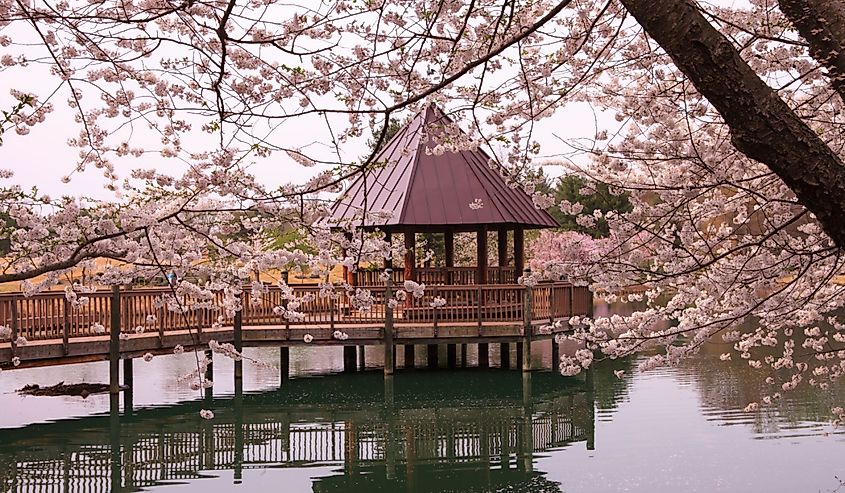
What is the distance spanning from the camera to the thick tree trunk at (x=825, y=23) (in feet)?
11.2

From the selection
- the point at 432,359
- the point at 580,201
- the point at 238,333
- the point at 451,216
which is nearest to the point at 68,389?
the point at 238,333

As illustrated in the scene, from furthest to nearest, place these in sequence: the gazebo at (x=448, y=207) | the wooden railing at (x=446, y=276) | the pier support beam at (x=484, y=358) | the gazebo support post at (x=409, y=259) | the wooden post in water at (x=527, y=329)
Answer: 1. the pier support beam at (x=484, y=358)
2. the wooden railing at (x=446, y=276)
3. the gazebo at (x=448, y=207)
4. the gazebo support post at (x=409, y=259)
5. the wooden post in water at (x=527, y=329)

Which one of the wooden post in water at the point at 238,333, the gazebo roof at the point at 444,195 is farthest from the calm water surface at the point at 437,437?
the gazebo roof at the point at 444,195

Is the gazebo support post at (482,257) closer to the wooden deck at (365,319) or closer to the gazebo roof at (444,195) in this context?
the gazebo roof at (444,195)

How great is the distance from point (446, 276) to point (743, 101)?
60.7 ft

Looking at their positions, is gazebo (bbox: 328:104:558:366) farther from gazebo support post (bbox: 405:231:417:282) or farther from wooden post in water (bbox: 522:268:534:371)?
wooden post in water (bbox: 522:268:534:371)

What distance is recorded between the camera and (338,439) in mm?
15805

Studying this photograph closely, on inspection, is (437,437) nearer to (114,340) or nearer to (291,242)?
(114,340)

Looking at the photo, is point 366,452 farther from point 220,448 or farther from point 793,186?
point 793,186

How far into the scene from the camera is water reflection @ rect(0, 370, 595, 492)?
13.3 meters

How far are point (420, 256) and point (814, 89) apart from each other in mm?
20430

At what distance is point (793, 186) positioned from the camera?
10.7 ft

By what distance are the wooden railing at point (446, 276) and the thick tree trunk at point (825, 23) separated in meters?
17.4

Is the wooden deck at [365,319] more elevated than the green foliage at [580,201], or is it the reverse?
the green foliage at [580,201]
